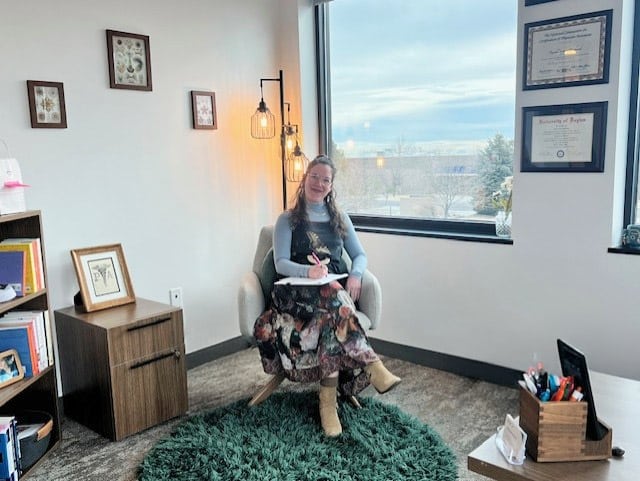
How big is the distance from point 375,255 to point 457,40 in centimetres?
131

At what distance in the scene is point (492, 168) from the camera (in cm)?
311

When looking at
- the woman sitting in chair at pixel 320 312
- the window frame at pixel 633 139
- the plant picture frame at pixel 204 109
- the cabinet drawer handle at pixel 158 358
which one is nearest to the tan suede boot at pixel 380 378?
the woman sitting in chair at pixel 320 312

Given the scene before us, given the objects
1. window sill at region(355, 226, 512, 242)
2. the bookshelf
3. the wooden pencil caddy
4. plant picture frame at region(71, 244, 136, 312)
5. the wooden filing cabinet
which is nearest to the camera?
the wooden pencil caddy

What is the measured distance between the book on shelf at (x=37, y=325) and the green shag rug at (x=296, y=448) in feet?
1.97

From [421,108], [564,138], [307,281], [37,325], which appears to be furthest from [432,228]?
[37,325]

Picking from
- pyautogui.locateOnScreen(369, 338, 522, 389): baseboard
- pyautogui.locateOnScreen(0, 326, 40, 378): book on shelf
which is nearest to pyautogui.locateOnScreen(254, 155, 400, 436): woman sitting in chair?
pyautogui.locateOnScreen(369, 338, 522, 389): baseboard

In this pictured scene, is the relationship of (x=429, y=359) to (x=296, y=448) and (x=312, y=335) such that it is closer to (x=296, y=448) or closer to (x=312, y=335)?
(x=312, y=335)

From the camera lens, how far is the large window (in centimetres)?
305

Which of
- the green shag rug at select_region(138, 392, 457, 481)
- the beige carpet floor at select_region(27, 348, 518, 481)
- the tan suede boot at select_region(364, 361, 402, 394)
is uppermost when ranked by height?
the tan suede boot at select_region(364, 361, 402, 394)

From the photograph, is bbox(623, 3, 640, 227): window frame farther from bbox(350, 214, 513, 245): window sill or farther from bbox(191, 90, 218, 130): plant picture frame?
bbox(191, 90, 218, 130): plant picture frame

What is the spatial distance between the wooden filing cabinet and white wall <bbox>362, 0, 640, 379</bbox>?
1427 millimetres

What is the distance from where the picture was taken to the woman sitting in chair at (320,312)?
2562 mm

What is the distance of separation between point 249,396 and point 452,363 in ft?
3.78

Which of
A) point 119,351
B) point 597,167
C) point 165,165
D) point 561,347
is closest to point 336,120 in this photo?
point 165,165
